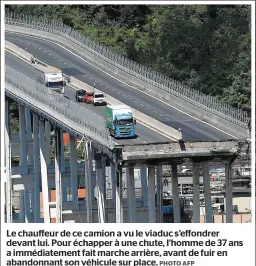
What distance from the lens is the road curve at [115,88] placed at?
122m

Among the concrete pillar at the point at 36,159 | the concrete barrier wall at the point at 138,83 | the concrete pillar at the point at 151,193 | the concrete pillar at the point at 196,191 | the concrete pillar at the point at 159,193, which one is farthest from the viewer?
the concrete pillar at the point at 36,159

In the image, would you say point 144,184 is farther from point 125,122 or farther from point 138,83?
point 125,122

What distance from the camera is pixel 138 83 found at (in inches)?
5605

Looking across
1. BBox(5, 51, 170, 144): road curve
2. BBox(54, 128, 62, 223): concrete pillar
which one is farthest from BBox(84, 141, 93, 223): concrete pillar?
BBox(5, 51, 170, 144): road curve

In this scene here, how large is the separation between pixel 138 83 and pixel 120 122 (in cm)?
2805

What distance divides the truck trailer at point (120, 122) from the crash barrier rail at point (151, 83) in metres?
9.08

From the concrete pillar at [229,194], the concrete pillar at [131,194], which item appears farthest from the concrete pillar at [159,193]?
the concrete pillar at [229,194]

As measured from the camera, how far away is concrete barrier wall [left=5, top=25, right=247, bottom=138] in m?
122

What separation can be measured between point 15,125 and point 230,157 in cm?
7448

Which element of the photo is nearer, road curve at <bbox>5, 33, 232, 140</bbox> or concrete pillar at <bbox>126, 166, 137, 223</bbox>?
concrete pillar at <bbox>126, 166, 137, 223</bbox>

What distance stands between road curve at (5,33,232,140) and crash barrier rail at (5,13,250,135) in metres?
0.81

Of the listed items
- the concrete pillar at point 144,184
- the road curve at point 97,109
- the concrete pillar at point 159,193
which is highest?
the road curve at point 97,109

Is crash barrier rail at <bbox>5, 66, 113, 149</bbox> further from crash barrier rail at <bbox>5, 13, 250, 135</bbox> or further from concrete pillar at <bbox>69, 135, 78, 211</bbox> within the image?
crash barrier rail at <bbox>5, 13, 250, 135</bbox>

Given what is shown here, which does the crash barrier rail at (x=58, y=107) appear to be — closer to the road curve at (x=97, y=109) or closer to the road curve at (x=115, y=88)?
the road curve at (x=97, y=109)
